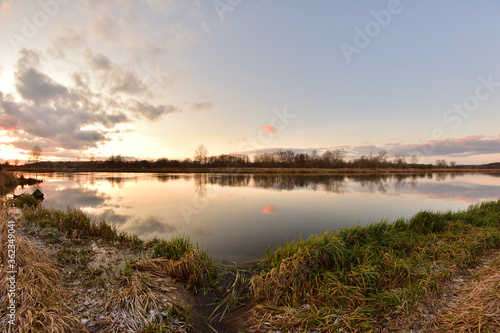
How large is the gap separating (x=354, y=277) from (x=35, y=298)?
5376mm

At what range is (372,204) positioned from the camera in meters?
14.0

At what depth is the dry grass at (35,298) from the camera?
292 cm

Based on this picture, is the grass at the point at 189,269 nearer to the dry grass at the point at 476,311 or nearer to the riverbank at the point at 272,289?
the riverbank at the point at 272,289

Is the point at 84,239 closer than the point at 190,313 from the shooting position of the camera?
No

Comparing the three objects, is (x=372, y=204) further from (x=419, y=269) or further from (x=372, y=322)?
(x=372, y=322)

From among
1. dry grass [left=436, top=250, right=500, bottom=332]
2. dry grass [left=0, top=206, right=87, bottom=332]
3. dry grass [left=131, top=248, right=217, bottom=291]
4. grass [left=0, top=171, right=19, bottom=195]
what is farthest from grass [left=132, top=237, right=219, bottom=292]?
grass [left=0, top=171, right=19, bottom=195]

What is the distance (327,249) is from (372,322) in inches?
70.7

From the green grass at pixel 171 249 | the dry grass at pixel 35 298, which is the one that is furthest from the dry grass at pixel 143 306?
the green grass at pixel 171 249

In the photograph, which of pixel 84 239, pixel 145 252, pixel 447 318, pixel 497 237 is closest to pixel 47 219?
pixel 84 239

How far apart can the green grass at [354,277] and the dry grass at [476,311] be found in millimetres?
421

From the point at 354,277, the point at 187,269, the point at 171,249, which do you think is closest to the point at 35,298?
the point at 187,269

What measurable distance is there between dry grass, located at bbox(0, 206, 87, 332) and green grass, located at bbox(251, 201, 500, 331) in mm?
3061

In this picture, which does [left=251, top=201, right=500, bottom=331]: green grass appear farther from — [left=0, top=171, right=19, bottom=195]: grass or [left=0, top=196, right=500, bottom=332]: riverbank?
[left=0, top=171, right=19, bottom=195]: grass

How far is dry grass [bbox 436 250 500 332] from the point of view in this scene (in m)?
2.90
